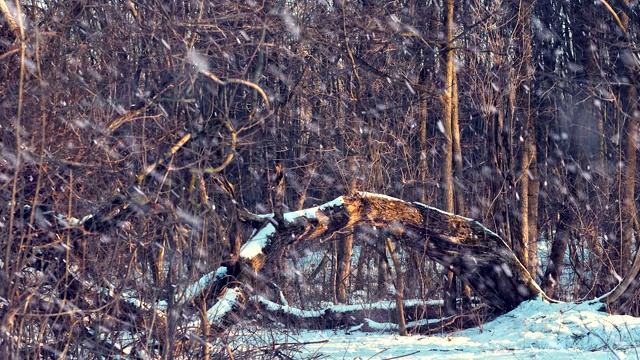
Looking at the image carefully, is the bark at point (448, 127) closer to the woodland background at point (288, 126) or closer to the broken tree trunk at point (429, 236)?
the woodland background at point (288, 126)

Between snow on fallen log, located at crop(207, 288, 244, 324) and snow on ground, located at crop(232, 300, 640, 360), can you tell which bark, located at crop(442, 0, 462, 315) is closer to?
snow on ground, located at crop(232, 300, 640, 360)

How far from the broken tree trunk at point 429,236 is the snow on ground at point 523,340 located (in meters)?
0.37

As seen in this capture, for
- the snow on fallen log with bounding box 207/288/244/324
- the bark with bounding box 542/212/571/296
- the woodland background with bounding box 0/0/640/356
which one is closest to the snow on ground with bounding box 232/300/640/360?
the snow on fallen log with bounding box 207/288/244/324

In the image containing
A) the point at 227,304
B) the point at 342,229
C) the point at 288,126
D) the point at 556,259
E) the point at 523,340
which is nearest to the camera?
the point at 227,304

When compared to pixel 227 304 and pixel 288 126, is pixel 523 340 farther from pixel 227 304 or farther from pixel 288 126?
pixel 288 126

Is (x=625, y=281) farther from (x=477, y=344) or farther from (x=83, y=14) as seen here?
(x=83, y=14)

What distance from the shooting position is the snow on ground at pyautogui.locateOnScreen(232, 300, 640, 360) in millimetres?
7441

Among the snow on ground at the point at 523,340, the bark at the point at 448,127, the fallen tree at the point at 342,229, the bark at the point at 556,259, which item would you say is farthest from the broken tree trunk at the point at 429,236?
the bark at the point at 556,259

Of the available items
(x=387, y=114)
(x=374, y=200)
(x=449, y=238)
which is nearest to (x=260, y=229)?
(x=374, y=200)

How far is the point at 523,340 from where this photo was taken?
8.17 metres

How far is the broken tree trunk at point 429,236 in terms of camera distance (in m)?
7.94

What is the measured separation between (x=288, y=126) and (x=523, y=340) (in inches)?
310

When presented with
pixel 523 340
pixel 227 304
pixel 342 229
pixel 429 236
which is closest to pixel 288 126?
pixel 342 229

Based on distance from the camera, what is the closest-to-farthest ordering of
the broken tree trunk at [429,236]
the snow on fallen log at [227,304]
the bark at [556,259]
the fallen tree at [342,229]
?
the fallen tree at [342,229] → the snow on fallen log at [227,304] → the broken tree trunk at [429,236] → the bark at [556,259]
